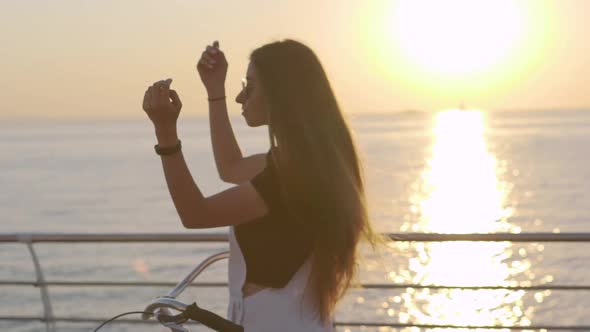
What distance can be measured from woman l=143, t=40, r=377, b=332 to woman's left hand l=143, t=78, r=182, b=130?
0.02 m

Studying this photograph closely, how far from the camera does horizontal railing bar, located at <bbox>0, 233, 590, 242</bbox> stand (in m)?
3.79

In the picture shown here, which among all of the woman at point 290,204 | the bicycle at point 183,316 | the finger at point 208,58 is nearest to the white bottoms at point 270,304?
the woman at point 290,204

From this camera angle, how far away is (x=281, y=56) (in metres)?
2.12

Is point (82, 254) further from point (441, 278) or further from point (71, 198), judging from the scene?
point (71, 198)

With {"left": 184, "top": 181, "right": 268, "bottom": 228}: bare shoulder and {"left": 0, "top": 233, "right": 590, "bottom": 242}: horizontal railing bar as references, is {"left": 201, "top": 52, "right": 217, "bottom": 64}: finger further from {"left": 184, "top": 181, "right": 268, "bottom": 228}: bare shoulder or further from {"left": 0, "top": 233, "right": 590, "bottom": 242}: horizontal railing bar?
{"left": 0, "top": 233, "right": 590, "bottom": 242}: horizontal railing bar

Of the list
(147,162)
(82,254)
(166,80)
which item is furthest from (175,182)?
(147,162)

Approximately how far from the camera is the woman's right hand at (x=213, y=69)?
2.41m

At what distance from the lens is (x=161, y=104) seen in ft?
6.29

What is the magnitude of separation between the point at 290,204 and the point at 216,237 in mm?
2071

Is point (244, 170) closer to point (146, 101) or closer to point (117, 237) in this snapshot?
point (146, 101)

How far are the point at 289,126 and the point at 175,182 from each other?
26cm

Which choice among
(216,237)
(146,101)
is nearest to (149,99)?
(146,101)

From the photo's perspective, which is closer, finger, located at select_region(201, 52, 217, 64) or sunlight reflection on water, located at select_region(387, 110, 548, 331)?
finger, located at select_region(201, 52, 217, 64)

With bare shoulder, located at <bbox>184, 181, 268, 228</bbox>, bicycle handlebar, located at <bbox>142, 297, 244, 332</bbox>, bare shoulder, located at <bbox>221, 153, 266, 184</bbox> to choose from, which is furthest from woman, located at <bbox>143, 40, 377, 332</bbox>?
bare shoulder, located at <bbox>221, 153, 266, 184</bbox>
